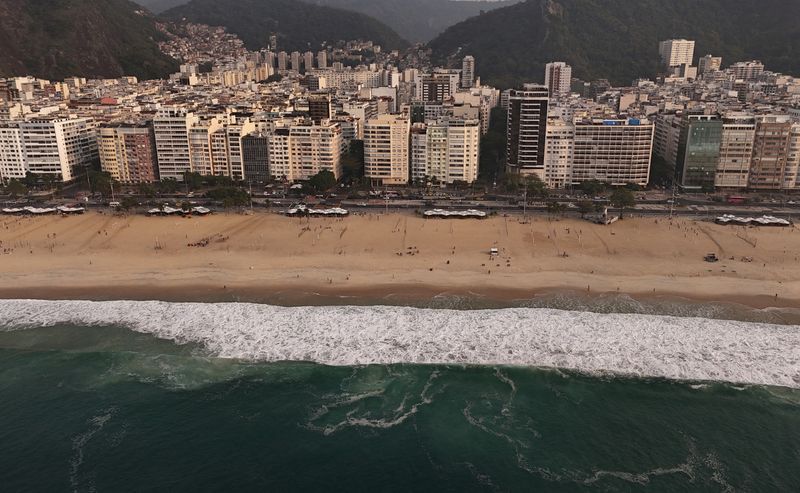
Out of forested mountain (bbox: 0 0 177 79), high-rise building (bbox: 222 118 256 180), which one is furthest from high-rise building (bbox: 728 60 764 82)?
forested mountain (bbox: 0 0 177 79)

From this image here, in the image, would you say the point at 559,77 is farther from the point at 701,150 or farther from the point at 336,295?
the point at 336,295

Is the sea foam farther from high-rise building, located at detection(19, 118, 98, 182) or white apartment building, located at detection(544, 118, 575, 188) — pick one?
high-rise building, located at detection(19, 118, 98, 182)

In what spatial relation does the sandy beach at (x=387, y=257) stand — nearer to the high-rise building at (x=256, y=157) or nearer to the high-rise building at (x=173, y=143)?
the high-rise building at (x=256, y=157)

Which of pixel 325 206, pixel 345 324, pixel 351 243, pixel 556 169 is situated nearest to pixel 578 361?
pixel 345 324

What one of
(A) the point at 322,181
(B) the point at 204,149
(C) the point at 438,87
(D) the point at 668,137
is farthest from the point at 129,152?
(D) the point at 668,137

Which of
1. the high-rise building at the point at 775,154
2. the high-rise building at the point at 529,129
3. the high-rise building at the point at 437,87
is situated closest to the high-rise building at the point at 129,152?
the high-rise building at the point at 529,129

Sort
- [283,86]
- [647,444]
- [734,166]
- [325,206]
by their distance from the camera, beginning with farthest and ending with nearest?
1. [283,86]
2. [734,166]
3. [325,206]
4. [647,444]

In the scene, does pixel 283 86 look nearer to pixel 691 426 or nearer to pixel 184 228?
pixel 184 228
